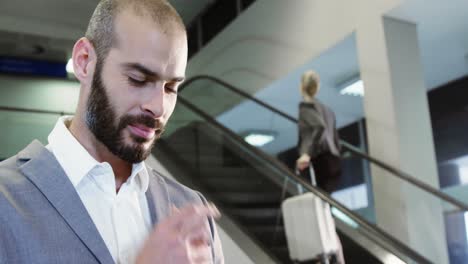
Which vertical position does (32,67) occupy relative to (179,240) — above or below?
above

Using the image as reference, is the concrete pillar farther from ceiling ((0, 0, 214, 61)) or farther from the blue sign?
the blue sign

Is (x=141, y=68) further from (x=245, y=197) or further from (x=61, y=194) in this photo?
(x=245, y=197)

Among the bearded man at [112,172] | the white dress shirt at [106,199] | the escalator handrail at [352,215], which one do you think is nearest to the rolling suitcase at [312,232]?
the escalator handrail at [352,215]

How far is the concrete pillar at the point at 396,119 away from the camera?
5.37 meters

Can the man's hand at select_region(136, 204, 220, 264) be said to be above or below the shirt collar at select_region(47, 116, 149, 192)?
below

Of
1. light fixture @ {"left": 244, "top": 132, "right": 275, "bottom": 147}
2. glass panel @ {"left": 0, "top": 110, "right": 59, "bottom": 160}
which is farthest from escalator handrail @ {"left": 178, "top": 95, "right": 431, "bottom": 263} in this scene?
light fixture @ {"left": 244, "top": 132, "right": 275, "bottom": 147}

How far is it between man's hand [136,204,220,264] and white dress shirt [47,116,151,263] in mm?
113

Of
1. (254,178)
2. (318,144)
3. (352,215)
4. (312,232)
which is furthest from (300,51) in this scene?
(352,215)

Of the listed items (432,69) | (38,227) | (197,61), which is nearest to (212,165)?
(432,69)

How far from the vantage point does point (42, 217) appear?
0.88m

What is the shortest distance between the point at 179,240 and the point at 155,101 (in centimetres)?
28

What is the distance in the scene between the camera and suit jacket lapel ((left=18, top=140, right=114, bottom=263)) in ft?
2.87

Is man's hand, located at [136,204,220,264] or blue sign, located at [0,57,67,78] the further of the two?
blue sign, located at [0,57,67,78]

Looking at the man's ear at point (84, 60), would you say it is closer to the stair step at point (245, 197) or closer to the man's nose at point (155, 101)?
the man's nose at point (155, 101)
